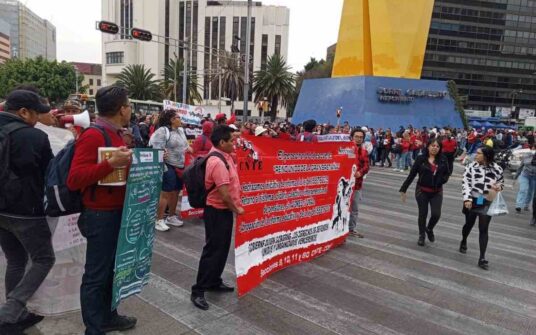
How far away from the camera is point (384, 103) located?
106 feet

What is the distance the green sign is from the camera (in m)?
3.02

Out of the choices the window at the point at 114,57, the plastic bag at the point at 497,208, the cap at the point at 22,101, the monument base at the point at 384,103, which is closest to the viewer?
the cap at the point at 22,101

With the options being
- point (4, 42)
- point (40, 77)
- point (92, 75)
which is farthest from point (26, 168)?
point (92, 75)

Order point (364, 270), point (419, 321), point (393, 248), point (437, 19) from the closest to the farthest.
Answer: point (419, 321) → point (364, 270) → point (393, 248) → point (437, 19)

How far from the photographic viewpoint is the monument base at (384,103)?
32.0m

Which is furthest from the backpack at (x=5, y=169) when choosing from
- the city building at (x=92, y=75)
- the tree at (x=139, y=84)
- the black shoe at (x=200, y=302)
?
the city building at (x=92, y=75)

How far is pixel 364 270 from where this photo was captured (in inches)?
216

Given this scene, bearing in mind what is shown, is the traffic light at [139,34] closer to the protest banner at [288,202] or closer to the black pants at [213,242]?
the protest banner at [288,202]

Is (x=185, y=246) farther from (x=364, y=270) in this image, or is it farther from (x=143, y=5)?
(x=143, y=5)

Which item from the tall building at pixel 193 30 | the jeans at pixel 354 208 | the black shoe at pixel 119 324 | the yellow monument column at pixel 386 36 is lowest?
the black shoe at pixel 119 324

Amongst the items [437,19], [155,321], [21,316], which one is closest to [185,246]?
[155,321]

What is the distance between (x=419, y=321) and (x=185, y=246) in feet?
10.9

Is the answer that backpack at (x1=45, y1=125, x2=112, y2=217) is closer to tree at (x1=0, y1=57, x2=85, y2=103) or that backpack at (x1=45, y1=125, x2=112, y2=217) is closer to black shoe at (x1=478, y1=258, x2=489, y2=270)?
black shoe at (x1=478, y1=258, x2=489, y2=270)

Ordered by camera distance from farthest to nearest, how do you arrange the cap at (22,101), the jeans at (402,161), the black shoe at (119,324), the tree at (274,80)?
the tree at (274,80), the jeans at (402,161), the black shoe at (119,324), the cap at (22,101)
